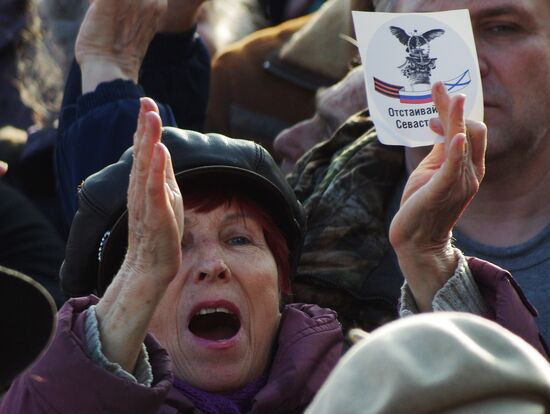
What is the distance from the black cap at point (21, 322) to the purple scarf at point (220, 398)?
95 cm

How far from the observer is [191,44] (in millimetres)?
4738

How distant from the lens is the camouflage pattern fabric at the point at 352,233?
3861 mm

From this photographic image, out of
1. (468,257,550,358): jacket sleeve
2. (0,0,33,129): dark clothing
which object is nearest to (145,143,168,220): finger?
(468,257,550,358): jacket sleeve

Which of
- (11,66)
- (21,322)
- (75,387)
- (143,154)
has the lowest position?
(11,66)

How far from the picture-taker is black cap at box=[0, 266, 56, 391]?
220 cm

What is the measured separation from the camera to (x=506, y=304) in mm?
3154

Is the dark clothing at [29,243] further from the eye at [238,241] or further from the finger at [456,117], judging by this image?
the finger at [456,117]

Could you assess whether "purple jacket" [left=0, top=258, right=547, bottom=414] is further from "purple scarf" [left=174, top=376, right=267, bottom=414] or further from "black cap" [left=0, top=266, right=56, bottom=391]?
"black cap" [left=0, top=266, right=56, bottom=391]

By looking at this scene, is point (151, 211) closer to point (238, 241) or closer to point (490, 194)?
point (238, 241)

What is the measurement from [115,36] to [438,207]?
1339 millimetres

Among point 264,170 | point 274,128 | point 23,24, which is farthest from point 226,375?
point 23,24

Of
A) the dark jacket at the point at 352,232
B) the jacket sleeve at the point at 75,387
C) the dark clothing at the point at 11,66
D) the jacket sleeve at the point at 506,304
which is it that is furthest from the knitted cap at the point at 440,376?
the dark clothing at the point at 11,66

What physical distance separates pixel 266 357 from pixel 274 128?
208 cm

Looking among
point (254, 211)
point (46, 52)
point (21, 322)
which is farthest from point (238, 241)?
point (46, 52)
